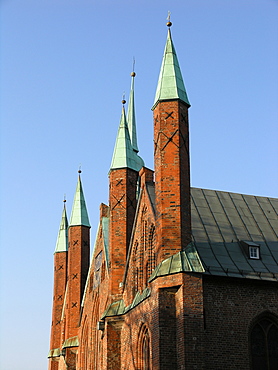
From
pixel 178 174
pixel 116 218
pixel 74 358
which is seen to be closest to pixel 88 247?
pixel 74 358

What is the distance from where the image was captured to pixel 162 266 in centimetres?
2217

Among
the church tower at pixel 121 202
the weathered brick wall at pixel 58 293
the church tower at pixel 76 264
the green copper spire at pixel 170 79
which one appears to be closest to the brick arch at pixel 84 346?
the church tower at pixel 76 264

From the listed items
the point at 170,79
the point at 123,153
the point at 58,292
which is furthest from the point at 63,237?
the point at 170,79

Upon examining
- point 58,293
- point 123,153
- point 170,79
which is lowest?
point 58,293

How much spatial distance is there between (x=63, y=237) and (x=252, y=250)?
21811 millimetres

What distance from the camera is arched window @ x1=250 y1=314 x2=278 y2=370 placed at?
22719mm

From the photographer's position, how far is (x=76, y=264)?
3859 cm

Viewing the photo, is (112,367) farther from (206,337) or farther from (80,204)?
(80,204)

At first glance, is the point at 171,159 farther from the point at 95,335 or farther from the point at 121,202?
the point at 95,335

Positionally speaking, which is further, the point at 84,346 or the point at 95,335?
the point at 84,346

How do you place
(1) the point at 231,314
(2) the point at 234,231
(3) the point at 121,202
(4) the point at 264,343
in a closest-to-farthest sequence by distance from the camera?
(1) the point at 231,314
(4) the point at 264,343
(2) the point at 234,231
(3) the point at 121,202

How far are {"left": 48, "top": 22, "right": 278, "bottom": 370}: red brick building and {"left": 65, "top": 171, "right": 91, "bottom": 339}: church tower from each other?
4.32m

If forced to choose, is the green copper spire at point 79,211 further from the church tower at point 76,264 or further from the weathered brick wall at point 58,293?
the weathered brick wall at point 58,293

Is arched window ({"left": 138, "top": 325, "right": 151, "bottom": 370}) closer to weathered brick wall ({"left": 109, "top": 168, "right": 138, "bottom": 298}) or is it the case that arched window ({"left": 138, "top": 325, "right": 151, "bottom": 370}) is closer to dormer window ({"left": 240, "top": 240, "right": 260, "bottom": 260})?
weathered brick wall ({"left": 109, "top": 168, "right": 138, "bottom": 298})
